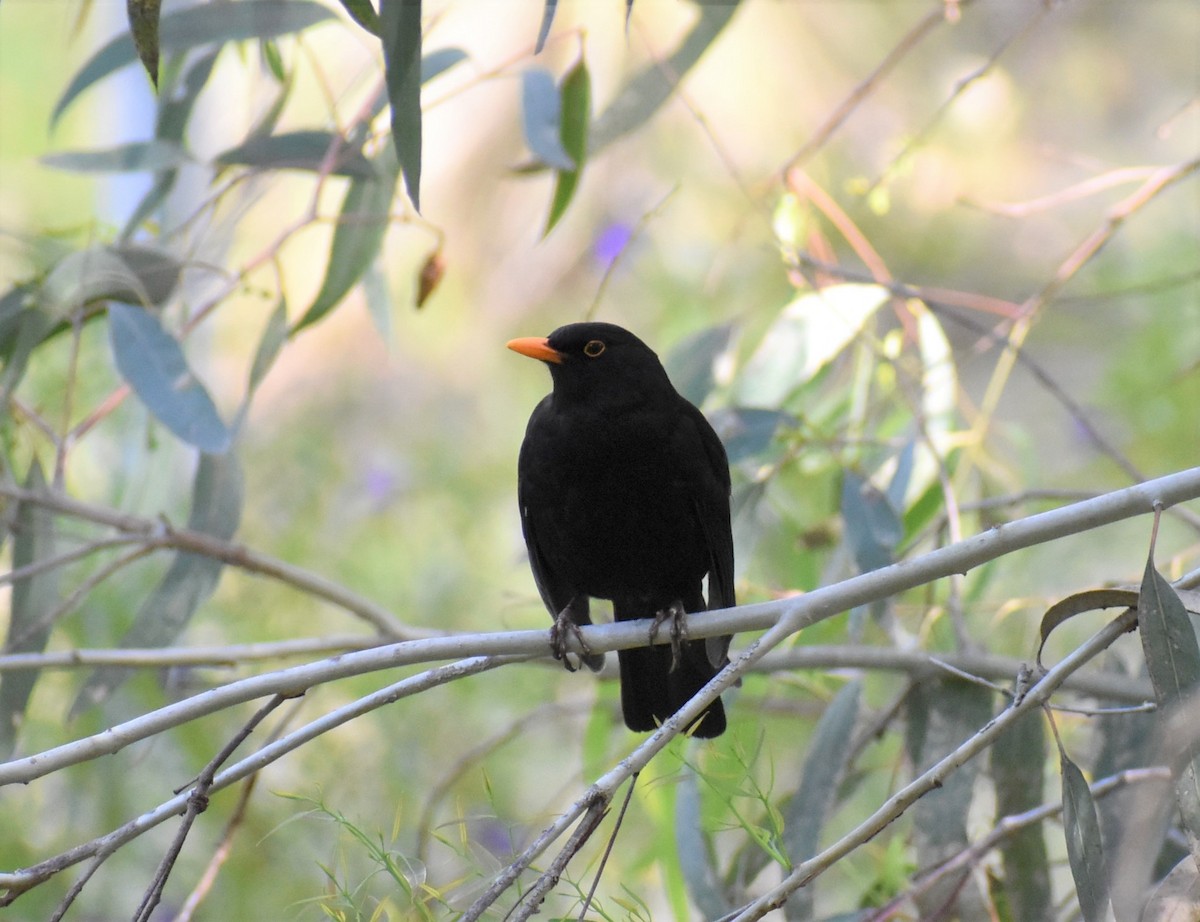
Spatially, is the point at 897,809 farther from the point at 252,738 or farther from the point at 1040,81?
the point at 1040,81

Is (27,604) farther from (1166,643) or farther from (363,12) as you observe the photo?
(1166,643)

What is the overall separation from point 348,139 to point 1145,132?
8346 millimetres

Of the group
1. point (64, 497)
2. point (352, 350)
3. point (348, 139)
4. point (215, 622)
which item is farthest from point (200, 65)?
point (352, 350)

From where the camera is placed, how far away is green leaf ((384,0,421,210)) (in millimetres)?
2350

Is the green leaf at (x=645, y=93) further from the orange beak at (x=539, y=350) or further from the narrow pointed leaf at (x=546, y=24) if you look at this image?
the narrow pointed leaf at (x=546, y=24)

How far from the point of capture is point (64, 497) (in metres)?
3.40

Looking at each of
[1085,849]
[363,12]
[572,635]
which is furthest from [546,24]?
[1085,849]

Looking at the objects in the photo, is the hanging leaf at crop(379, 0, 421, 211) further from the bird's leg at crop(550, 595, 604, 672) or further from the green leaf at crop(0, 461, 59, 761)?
the green leaf at crop(0, 461, 59, 761)

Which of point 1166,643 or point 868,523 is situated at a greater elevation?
point 868,523

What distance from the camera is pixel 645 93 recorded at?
4.24 metres

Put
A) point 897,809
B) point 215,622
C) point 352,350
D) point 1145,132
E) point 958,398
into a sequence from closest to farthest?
point 897,809 < point 958,398 < point 215,622 < point 352,350 < point 1145,132

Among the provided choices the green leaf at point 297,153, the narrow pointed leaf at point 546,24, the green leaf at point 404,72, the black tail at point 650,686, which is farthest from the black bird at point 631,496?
the narrow pointed leaf at point 546,24

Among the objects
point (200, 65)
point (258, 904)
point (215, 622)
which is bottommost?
point (258, 904)

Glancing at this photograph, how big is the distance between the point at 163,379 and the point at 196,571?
69 centimetres
